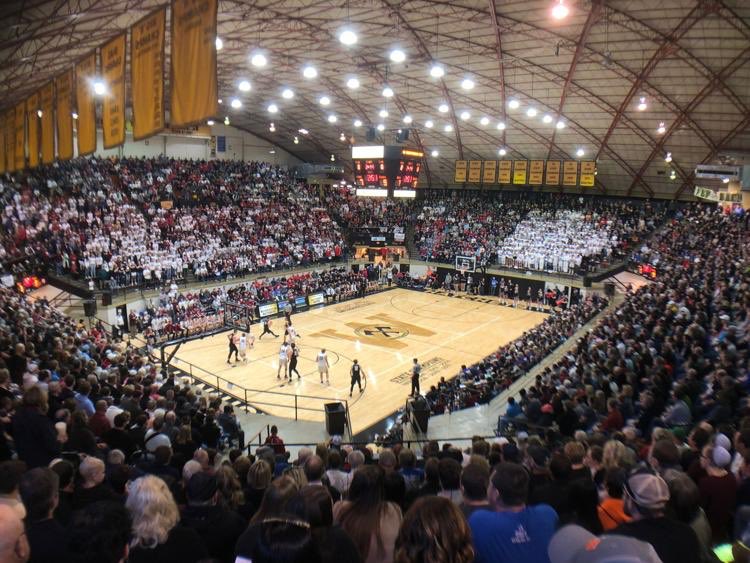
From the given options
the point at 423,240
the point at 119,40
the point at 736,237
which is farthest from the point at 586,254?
the point at 119,40

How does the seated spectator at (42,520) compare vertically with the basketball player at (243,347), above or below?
above

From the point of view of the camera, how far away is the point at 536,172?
37844 millimetres

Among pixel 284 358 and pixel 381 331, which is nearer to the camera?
pixel 284 358

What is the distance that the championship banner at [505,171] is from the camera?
38.8 meters

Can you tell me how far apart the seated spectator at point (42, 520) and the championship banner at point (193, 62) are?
6.45 meters

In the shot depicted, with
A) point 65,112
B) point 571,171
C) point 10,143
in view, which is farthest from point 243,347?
point 571,171

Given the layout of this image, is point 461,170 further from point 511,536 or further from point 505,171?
point 511,536

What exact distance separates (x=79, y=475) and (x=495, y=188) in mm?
47266

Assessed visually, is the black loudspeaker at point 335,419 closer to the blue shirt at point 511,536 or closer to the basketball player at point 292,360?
the basketball player at point 292,360

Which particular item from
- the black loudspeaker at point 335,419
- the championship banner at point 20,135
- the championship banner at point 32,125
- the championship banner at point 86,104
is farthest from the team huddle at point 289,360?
the championship banner at point 20,135

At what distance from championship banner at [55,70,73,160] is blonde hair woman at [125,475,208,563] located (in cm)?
1542

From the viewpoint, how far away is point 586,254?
1393 inches

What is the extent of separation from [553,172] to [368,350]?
21.7m

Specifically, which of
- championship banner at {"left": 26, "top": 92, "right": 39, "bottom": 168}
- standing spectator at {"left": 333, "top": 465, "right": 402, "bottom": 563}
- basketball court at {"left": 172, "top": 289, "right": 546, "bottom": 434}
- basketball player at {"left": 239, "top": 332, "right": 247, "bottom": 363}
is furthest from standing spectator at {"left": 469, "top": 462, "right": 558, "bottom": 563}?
championship banner at {"left": 26, "top": 92, "right": 39, "bottom": 168}
